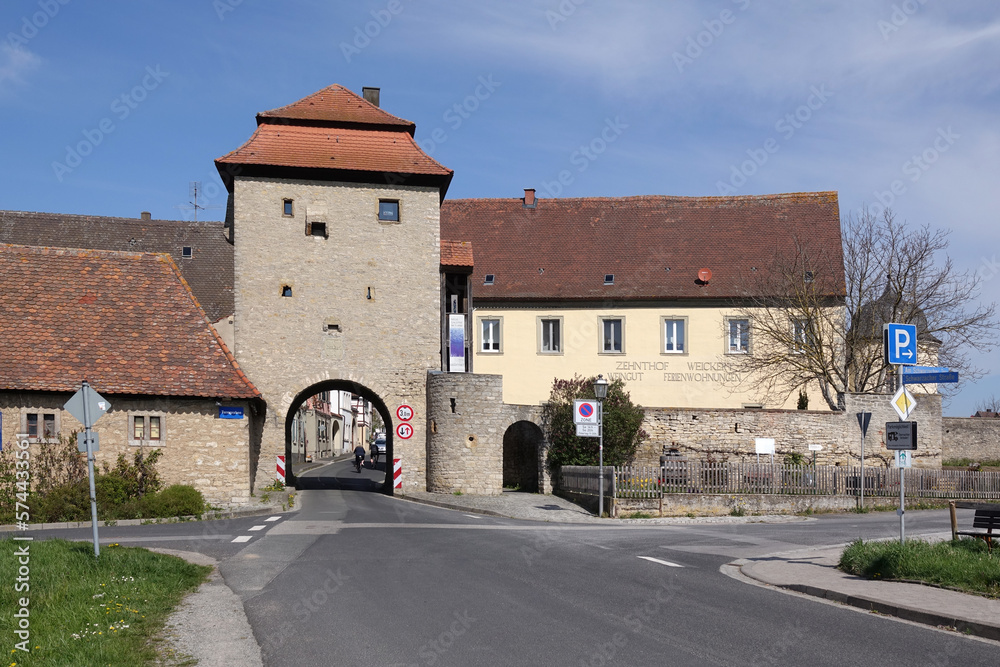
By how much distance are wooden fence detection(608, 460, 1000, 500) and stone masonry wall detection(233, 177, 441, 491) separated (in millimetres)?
7861

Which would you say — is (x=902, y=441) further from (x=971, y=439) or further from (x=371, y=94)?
(x=971, y=439)

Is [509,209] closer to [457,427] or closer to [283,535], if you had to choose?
[457,427]

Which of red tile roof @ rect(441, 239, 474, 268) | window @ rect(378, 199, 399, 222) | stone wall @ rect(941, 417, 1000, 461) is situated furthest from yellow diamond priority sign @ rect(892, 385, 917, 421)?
stone wall @ rect(941, 417, 1000, 461)

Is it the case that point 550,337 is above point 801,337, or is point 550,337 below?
above

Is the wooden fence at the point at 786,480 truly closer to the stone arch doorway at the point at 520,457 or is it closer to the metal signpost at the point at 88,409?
the stone arch doorway at the point at 520,457

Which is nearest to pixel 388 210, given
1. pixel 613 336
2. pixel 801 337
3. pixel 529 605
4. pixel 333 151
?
pixel 333 151

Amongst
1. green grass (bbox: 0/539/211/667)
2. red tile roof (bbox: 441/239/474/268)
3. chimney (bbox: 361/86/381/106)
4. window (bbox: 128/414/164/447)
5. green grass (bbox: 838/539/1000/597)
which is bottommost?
green grass (bbox: 838/539/1000/597)

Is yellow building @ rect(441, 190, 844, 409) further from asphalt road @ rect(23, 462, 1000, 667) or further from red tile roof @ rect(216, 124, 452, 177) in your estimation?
asphalt road @ rect(23, 462, 1000, 667)

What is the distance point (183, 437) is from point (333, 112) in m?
14.9

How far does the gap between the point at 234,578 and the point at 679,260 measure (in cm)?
3453

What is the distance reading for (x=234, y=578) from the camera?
12.8 metres

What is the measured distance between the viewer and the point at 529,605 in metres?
10.4

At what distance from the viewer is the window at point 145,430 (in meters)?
25.2

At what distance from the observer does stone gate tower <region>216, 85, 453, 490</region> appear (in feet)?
109
